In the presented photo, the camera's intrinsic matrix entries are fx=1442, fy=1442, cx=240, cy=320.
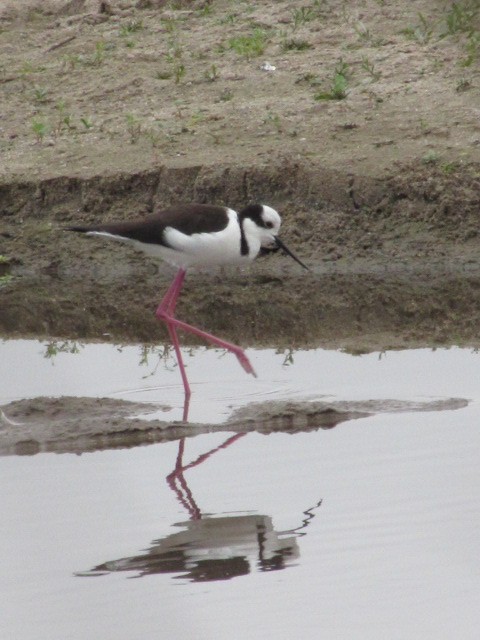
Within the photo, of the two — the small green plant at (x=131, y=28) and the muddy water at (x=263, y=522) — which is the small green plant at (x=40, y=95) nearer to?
the small green plant at (x=131, y=28)

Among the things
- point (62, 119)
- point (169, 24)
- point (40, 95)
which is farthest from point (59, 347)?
point (169, 24)

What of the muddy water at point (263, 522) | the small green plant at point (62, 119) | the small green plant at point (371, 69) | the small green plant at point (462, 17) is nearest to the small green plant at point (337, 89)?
the small green plant at point (371, 69)

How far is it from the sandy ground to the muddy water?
1.35 m

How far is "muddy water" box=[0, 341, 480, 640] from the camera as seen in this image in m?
4.36

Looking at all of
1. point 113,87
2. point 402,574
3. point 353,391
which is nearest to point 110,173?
point 113,87

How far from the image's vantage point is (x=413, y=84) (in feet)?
35.9

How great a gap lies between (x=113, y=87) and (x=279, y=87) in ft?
4.91

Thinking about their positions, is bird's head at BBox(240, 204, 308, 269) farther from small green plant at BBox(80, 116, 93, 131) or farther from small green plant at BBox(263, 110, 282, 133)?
small green plant at BBox(80, 116, 93, 131)

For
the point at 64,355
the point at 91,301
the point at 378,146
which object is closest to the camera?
the point at 64,355

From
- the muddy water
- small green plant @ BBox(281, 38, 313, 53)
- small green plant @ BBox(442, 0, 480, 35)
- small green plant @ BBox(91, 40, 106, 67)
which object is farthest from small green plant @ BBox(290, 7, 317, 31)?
the muddy water

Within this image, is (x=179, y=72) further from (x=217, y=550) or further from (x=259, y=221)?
(x=217, y=550)

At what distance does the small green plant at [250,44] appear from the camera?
11711mm

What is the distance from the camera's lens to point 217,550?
4.98 m

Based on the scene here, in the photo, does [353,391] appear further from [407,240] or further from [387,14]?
[387,14]
